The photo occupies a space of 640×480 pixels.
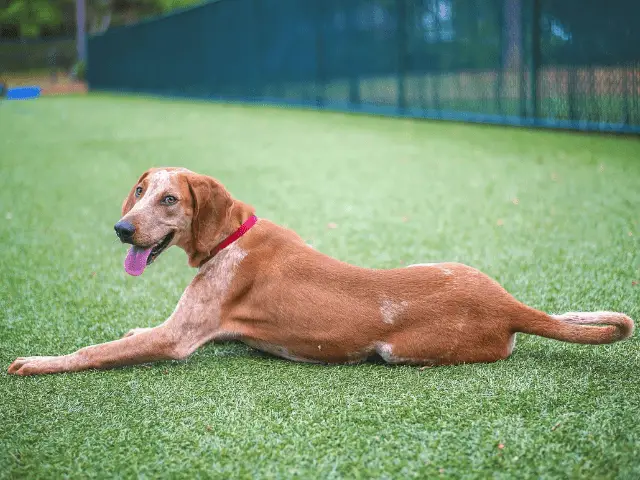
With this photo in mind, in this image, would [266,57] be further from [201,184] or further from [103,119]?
[201,184]

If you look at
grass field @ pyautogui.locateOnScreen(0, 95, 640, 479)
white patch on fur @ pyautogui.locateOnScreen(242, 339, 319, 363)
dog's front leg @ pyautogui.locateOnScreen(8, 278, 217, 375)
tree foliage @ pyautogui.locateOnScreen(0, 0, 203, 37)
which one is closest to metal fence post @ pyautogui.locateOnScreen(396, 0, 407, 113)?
grass field @ pyautogui.locateOnScreen(0, 95, 640, 479)

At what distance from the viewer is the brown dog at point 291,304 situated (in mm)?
3143

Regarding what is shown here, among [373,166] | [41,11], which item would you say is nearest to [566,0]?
[373,166]

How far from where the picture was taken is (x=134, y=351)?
331 centimetres

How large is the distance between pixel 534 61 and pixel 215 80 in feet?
41.1

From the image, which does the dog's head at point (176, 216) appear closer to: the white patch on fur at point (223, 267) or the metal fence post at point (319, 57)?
the white patch on fur at point (223, 267)

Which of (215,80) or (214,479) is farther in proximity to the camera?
(215,80)

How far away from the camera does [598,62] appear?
9.87m

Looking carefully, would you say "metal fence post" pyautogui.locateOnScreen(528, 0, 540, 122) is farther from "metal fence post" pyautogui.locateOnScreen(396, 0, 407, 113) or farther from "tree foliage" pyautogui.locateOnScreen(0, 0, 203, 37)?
"tree foliage" pyautogui.locateOnScreen(0, 0, 203, 37)

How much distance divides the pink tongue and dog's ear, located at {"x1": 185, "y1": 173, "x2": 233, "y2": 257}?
0.79 feet

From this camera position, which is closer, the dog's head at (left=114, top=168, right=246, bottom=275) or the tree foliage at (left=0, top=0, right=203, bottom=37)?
the dog's head at (left=114, top=168, right=246, bottom=275)

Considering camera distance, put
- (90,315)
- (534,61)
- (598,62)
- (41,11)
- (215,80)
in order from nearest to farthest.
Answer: (90,315) → (598,62) → (534,61) → (215,80) → (41,11)

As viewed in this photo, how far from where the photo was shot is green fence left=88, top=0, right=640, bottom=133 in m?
9.91

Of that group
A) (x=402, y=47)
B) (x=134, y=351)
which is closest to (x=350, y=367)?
(x=134, y=351)
